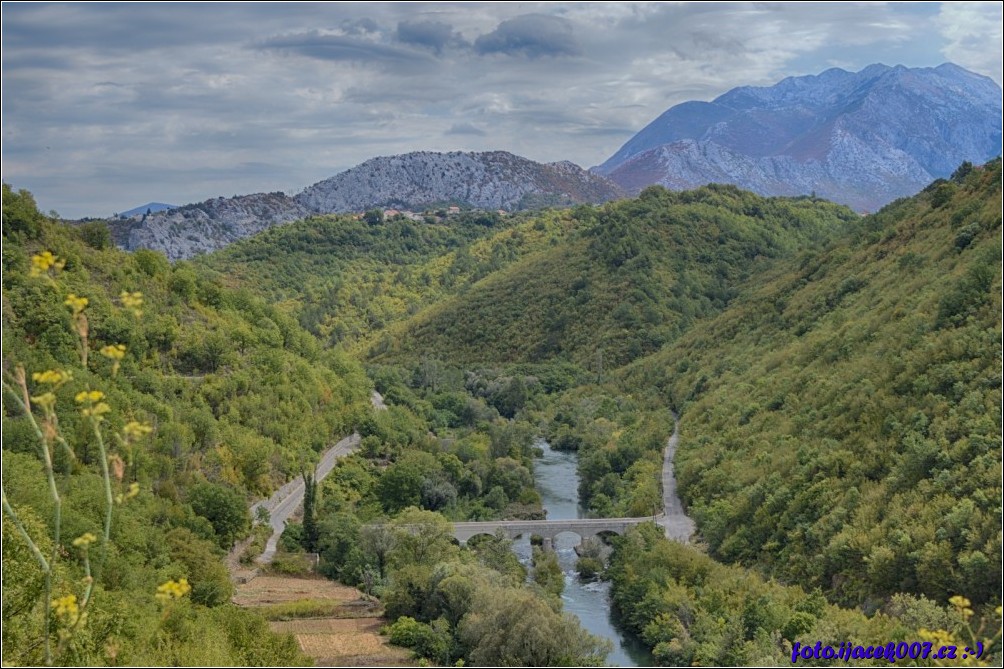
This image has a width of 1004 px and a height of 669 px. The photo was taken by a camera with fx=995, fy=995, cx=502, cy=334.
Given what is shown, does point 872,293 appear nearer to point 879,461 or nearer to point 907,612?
point 879,461

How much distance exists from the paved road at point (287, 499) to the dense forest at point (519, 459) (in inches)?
32.1

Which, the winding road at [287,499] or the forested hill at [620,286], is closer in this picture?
the winding road at [287,499]

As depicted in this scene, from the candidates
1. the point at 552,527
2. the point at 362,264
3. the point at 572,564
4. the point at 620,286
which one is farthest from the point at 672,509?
the point at 362,264

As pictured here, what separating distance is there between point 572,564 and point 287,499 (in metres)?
13.9

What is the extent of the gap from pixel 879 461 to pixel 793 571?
17.7 ft

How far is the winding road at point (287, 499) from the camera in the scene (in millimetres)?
42375

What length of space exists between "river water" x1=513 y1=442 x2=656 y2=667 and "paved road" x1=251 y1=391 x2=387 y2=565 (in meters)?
10.7

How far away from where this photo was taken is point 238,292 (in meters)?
60.6

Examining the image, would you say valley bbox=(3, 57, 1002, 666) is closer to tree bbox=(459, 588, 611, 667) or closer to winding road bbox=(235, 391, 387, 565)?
tree bbox=(459, 588, 611, 667)

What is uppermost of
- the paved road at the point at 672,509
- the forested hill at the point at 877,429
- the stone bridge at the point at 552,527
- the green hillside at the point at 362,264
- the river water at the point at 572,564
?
the green hillside at the point at 362,264

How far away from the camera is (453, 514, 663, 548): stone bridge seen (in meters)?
45.5

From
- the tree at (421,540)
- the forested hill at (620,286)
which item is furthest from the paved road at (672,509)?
the forested hill at (620,286)

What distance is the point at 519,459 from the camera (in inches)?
2406

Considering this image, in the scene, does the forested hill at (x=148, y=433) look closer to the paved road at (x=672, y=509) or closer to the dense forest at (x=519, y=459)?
the dense forest at (x=519, y=459)
